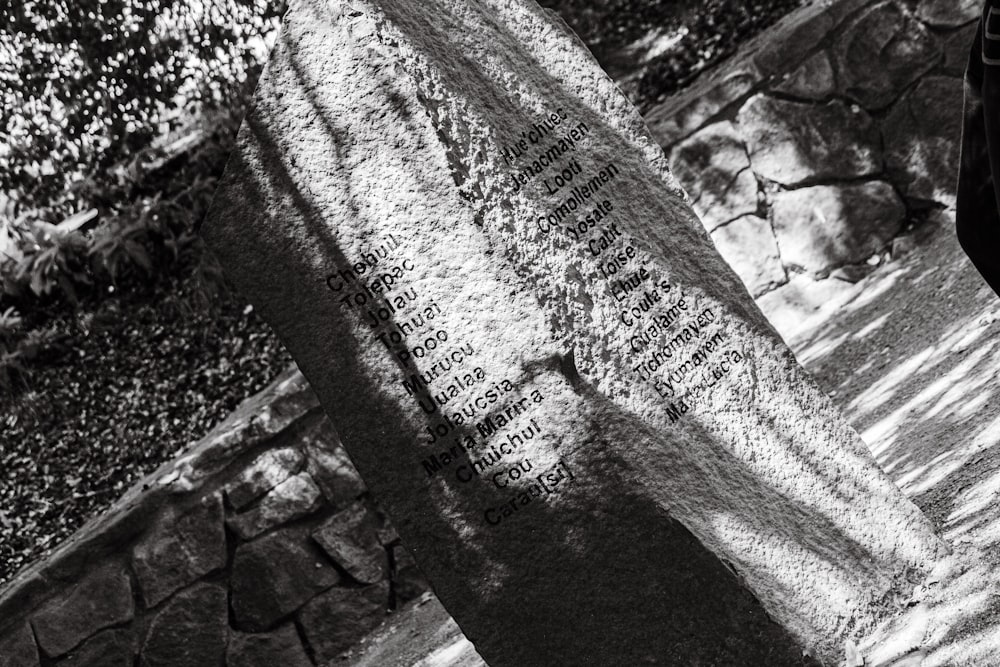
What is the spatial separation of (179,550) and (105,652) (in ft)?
1.75

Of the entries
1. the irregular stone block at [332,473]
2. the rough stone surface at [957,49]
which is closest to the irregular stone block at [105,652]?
the irregular stone block at [332,473]

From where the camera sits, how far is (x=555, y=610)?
2.62m

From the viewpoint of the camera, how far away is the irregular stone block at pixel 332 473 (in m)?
4.82

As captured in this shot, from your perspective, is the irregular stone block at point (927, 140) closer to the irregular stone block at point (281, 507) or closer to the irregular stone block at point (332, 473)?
the irregular stone block at point (332, 473)

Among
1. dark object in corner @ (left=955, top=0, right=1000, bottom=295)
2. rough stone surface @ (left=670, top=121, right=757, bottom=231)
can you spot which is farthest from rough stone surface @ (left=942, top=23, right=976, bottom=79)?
dark object in corner @ (left=955, top=0, right=1000, bottom=295)

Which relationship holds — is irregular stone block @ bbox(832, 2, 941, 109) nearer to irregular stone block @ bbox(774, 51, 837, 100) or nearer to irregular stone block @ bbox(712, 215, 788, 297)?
irregular stone block @ bbox(774, 51, 837, 100)

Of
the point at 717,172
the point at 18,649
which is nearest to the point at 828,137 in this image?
the point at 717,172

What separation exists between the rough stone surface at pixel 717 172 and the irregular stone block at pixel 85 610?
3526mm

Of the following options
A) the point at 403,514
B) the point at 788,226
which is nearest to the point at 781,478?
the point at 403,514

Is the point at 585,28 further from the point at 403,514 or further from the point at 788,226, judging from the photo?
the point at 403,514

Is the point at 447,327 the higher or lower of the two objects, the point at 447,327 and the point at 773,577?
the higher

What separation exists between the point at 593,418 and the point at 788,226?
350 cm

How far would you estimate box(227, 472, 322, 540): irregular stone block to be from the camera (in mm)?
4719

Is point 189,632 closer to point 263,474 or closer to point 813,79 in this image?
point 263,474
